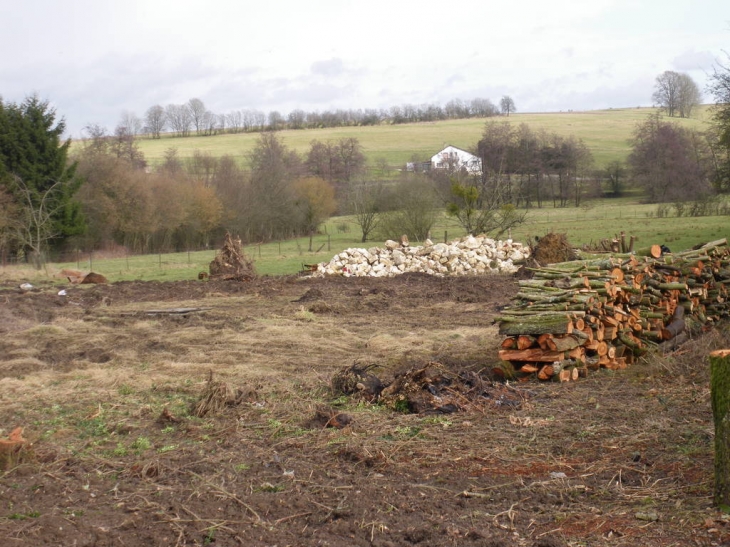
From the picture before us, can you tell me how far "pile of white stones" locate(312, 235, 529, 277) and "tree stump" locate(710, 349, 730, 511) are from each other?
17.6 m

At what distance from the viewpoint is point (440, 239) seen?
113 ft

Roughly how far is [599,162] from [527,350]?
65.1m

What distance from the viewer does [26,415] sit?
7.72 m

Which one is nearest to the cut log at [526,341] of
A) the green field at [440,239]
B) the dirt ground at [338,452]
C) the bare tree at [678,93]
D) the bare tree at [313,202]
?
the dirt ground at [338,452]

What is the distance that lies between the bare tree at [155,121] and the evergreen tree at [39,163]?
57444 mm

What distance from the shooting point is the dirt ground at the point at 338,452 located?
14.8 ft

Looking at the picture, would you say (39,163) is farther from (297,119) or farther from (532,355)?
(297,119)

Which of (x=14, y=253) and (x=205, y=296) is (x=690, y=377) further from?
(x=14, y=253)

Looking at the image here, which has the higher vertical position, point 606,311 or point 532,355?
point 606,311

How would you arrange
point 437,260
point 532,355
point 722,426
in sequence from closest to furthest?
point 722,426 → point 532,355 → point 437,260

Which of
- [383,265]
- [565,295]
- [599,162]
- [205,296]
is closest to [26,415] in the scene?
[565,295]

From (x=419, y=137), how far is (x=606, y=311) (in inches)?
3275

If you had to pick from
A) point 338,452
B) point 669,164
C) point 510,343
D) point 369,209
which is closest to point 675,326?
point 510,343

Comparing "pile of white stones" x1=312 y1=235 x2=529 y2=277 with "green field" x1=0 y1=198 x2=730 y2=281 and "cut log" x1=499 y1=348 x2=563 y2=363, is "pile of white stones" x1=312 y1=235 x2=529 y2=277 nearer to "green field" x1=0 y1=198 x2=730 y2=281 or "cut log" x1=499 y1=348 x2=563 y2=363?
"green field" x1=0 y1=198 x2=730 y2=281
